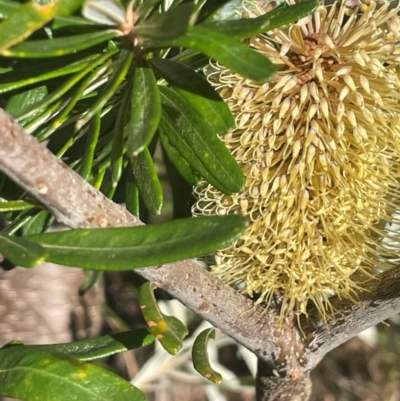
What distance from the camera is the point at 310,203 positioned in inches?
20.5

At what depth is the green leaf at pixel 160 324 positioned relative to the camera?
0.42 meters

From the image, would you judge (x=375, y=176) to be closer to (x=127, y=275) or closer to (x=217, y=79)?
(x=217, y=79)

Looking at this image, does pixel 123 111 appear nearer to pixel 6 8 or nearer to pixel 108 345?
pixel 6 8

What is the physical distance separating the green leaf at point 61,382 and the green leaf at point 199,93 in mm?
185

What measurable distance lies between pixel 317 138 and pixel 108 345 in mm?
258

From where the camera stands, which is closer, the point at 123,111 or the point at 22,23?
the point at 22,23

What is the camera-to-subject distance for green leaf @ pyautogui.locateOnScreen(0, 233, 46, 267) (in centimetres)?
33

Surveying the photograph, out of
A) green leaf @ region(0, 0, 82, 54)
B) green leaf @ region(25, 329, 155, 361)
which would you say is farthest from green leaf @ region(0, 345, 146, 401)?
green leaf @ region(0, 0, 82, 54)

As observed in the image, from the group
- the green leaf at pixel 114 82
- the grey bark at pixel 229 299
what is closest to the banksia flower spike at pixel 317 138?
the grey bark at pixel 229 299

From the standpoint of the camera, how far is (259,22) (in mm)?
337

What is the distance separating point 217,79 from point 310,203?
0.14m

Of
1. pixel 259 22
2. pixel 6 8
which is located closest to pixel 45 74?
pixel 6 8

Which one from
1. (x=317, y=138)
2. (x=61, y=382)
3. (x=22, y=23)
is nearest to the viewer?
(x=22, y=23)

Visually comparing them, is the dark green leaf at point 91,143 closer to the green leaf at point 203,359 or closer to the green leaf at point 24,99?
Result: the green leaf at point 24,99
